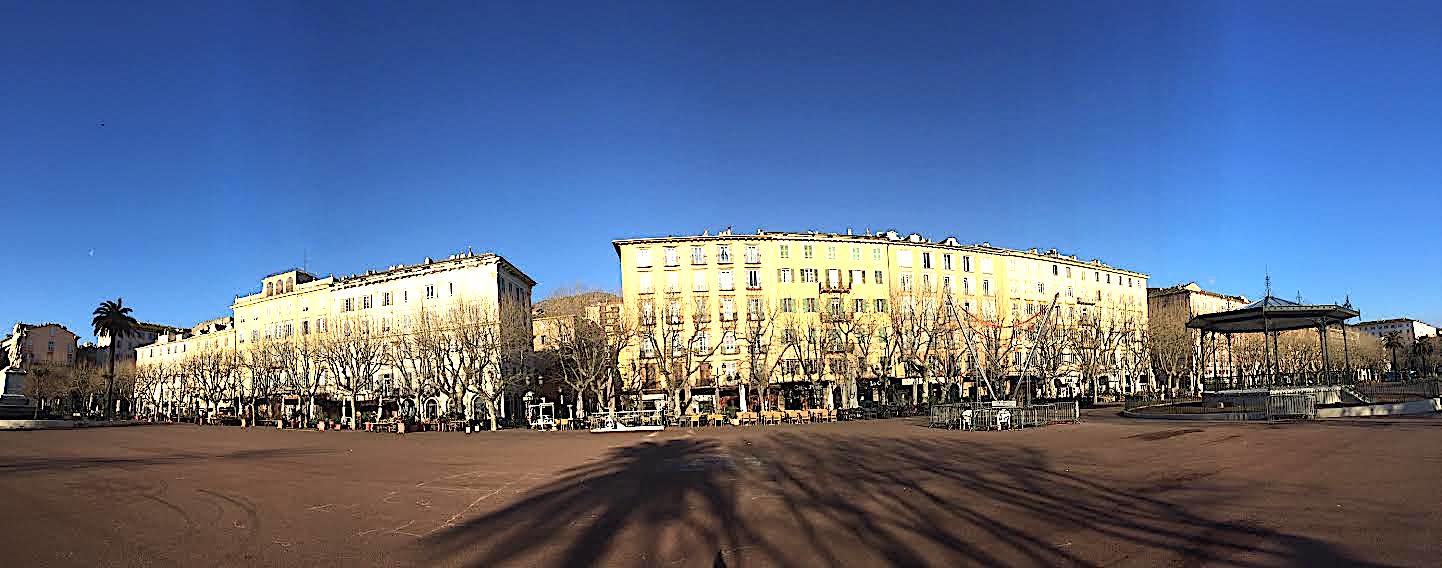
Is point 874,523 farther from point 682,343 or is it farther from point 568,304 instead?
point 682,343

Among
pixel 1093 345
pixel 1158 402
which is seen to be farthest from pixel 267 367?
pixel 1093 345

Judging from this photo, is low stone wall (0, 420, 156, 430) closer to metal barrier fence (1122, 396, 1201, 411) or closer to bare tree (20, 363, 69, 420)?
bare tree (20, 363, 69, 420)

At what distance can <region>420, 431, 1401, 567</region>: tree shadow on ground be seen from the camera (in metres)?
10.5

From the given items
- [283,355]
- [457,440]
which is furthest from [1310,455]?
[283,355]

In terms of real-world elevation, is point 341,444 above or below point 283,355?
below

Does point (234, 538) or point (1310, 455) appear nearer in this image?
point (234, 538)

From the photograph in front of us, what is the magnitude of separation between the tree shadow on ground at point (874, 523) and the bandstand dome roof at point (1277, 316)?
28.4 meters

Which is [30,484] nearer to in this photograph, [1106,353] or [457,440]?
[457,440]

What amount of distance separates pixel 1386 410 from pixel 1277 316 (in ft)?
27.5

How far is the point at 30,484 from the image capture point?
19422 millimetres

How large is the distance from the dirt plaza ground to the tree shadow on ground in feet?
0.18

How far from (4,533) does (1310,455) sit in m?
24.4

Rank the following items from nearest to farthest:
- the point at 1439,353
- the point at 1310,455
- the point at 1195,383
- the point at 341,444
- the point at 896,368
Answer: the point at 1310,455 → the point at 341,444 → the point at 896,368 → the point at 1195,383 → the point at 1439,353

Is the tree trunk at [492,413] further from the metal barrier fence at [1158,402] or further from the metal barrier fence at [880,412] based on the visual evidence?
the metal barrier fence at [1158,402]
